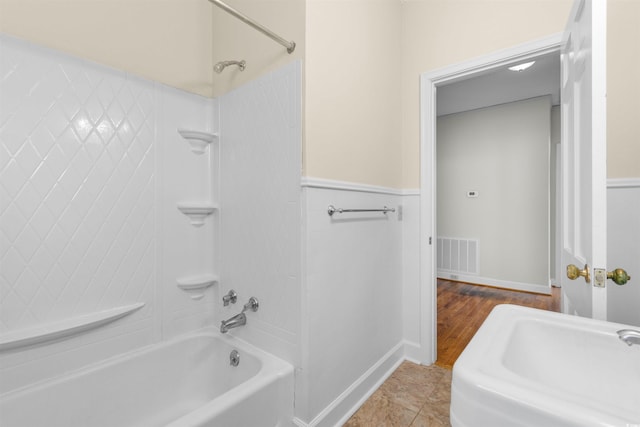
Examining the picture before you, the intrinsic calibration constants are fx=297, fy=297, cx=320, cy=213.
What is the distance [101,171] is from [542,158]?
4.49 metres

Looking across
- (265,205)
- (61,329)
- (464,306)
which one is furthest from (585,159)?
(464,306)

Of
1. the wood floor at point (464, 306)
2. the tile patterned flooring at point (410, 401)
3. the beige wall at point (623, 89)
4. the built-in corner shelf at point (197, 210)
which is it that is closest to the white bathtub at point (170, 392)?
the tile patterned flooring at point (410, 401)

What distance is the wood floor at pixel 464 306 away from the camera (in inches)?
93.3

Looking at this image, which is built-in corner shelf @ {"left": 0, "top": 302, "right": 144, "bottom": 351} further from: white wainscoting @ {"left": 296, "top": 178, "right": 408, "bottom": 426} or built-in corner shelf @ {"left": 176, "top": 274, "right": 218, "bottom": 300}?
white wainscoting @ {"left": 296, "top": 178, "right": 408, "bottom": 426}

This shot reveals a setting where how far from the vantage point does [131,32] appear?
59.4 inches

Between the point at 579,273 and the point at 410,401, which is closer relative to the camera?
the point at 579,273

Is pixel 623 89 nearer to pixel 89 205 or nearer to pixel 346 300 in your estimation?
pixel 346 300

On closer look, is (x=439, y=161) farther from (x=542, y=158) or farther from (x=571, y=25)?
(x=571, y=25)

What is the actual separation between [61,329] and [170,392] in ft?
1.98

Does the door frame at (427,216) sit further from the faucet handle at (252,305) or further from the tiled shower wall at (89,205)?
the tiled shower wall at (89,205)

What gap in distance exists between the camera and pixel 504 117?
399cm

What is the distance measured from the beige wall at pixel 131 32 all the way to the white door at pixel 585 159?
182cm

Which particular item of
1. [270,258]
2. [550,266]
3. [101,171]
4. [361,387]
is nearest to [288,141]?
A: [270,258]

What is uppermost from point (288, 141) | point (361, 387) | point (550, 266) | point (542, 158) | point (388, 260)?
point (542, 158)
